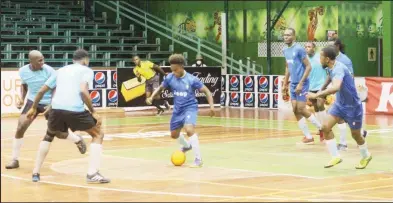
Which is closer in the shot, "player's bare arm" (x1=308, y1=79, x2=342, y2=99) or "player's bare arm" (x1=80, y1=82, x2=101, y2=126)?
"player's bare arm" (x1=80, y1=82, x2=101, y2=126)

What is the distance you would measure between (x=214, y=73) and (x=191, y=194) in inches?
1018

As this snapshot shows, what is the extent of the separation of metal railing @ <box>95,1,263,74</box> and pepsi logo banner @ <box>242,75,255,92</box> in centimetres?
207

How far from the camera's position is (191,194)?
45.2 ft

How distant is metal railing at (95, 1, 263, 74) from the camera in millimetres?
42625

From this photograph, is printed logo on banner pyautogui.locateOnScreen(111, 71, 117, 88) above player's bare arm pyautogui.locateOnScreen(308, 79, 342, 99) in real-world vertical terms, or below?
below

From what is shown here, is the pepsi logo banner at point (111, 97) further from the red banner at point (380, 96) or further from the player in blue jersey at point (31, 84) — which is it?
the player in blue jersey at point (31, 84)

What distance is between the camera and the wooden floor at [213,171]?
1376 centimetres

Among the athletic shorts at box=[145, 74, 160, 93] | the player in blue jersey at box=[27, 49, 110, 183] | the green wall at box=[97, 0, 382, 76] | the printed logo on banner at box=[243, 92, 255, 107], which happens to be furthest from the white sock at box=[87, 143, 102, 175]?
the green wall at box=[97, 0, 382, 76]

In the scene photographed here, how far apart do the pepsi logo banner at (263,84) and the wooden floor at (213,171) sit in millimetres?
11282

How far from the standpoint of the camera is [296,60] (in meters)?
21.8

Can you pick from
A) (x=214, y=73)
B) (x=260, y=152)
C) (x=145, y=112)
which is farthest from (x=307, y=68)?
(x=214, y=73)

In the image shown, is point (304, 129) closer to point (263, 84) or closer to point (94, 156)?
point (94, 156)

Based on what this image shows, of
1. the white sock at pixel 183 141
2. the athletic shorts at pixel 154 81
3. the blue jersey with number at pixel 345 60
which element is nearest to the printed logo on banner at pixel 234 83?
the athletic shorts at pixel 154 81

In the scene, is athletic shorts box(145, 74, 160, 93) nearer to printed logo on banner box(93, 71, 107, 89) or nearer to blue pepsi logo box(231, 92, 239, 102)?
printed logo on banner box(93, 71, 107, 89)
